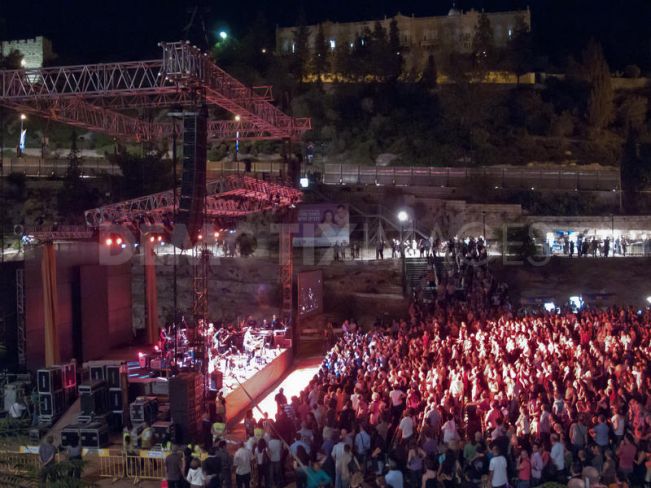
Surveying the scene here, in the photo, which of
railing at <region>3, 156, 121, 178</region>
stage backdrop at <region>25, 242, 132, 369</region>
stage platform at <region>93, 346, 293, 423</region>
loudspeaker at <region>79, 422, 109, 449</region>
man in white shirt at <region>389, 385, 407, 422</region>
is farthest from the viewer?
railing at <region>3, 156, 121, 178</region>

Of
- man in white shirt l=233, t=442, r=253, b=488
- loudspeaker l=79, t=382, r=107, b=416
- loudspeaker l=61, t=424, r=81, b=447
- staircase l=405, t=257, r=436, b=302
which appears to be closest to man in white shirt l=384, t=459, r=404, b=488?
man in white shirt l=233, t=442, r=253, b=488

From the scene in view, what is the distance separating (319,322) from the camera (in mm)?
23156

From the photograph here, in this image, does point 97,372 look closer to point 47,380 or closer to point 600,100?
point 47,380

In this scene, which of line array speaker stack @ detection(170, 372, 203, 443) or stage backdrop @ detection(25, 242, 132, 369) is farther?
stage backdrop @ detection(25, 242, 132, 369)

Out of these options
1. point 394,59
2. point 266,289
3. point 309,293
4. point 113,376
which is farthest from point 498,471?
point 394,59

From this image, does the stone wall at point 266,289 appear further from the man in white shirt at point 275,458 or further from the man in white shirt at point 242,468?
the man in white shirt at point 242,468

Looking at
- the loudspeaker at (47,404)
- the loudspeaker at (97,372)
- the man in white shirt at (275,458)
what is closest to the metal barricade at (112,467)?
the loudspeaker at (97,372)

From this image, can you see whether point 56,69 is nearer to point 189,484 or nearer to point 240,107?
point 240,107

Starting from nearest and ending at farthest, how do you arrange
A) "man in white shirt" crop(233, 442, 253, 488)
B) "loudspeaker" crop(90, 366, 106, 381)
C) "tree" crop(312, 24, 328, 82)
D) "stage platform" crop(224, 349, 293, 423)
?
"man in white shirt" crop(233, 442, 253, 488), "loudspeaker" crop(90, 366, 106, 381), "stage platform" crop(224, 349, 293, 423), "tree" crop(312, 24, 328, 82)

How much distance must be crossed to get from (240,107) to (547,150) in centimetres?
3595

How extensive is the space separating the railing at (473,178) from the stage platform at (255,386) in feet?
58.8

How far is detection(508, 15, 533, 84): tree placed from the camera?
59.2m

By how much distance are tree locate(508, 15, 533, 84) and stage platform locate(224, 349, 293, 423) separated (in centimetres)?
4870

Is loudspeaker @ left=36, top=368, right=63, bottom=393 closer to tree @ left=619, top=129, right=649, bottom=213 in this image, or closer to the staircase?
the staircase
